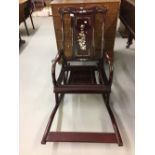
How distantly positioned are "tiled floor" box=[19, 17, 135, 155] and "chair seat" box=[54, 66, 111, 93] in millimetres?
237

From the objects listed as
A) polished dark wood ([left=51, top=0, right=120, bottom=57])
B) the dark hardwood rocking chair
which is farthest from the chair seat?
polished dark wood ([left=51, top=0, right=120, bottom=57])

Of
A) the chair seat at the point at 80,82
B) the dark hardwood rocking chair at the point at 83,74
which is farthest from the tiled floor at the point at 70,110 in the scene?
the chair seat at the point at 80,82

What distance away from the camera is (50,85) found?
301 cm

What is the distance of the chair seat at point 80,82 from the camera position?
7.16 feet

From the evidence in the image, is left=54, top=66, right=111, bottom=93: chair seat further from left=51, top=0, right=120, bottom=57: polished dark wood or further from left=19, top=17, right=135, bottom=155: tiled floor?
left=51, top=0, right=120, bottom=57: polished dark wood

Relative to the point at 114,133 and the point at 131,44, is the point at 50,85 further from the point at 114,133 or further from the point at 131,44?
the point at 131,44

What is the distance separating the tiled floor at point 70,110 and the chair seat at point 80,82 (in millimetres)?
237

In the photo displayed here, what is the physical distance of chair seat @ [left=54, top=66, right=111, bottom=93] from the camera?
218 cm

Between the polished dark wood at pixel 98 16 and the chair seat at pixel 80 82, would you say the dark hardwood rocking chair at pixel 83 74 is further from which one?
the polished dark wood at pixel 98 16
